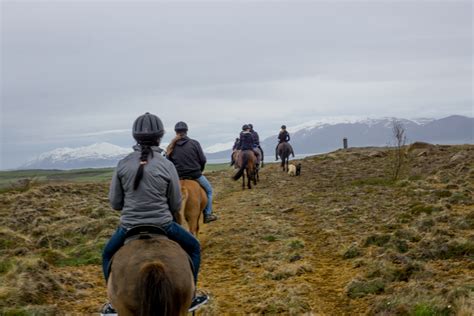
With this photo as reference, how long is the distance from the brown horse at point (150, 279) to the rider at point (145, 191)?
1.14ft

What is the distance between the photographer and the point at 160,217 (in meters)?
5.07

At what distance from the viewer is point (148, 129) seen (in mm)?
5336

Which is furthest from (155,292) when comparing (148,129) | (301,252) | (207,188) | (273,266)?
(207,188)

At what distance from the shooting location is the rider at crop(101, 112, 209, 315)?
4.98 m

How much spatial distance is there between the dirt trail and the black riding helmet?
313 centimetres

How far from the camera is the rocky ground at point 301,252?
6965mm

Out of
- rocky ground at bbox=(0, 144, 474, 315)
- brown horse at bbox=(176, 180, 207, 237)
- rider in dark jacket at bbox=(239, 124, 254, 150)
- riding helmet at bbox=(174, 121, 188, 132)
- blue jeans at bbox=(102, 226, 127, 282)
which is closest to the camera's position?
blue jeans at bbox=(102, 226, 127, 282)

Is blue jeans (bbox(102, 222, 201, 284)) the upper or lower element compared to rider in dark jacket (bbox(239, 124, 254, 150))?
lower

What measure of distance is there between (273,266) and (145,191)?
4913 mm

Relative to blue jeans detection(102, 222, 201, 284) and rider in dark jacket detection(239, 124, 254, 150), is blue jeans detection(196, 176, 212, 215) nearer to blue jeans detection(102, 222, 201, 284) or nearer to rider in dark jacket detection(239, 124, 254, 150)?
blue jeans detection(102, 222, 201, 284)

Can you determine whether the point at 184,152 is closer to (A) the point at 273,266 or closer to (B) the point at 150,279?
(A) the point at 273,266

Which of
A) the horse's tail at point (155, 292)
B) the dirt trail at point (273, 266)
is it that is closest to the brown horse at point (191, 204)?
the dirt trail at point (273, 266)

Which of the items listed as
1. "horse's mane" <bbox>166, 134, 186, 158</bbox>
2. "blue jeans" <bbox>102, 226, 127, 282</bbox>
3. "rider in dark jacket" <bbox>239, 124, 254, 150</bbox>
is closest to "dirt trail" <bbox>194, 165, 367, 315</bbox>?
"blue jeans" <bbox>102, 226, 127, 282</bbox>

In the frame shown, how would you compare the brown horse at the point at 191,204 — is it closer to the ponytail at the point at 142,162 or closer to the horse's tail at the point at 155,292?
the ponytail at the point at 142,162
